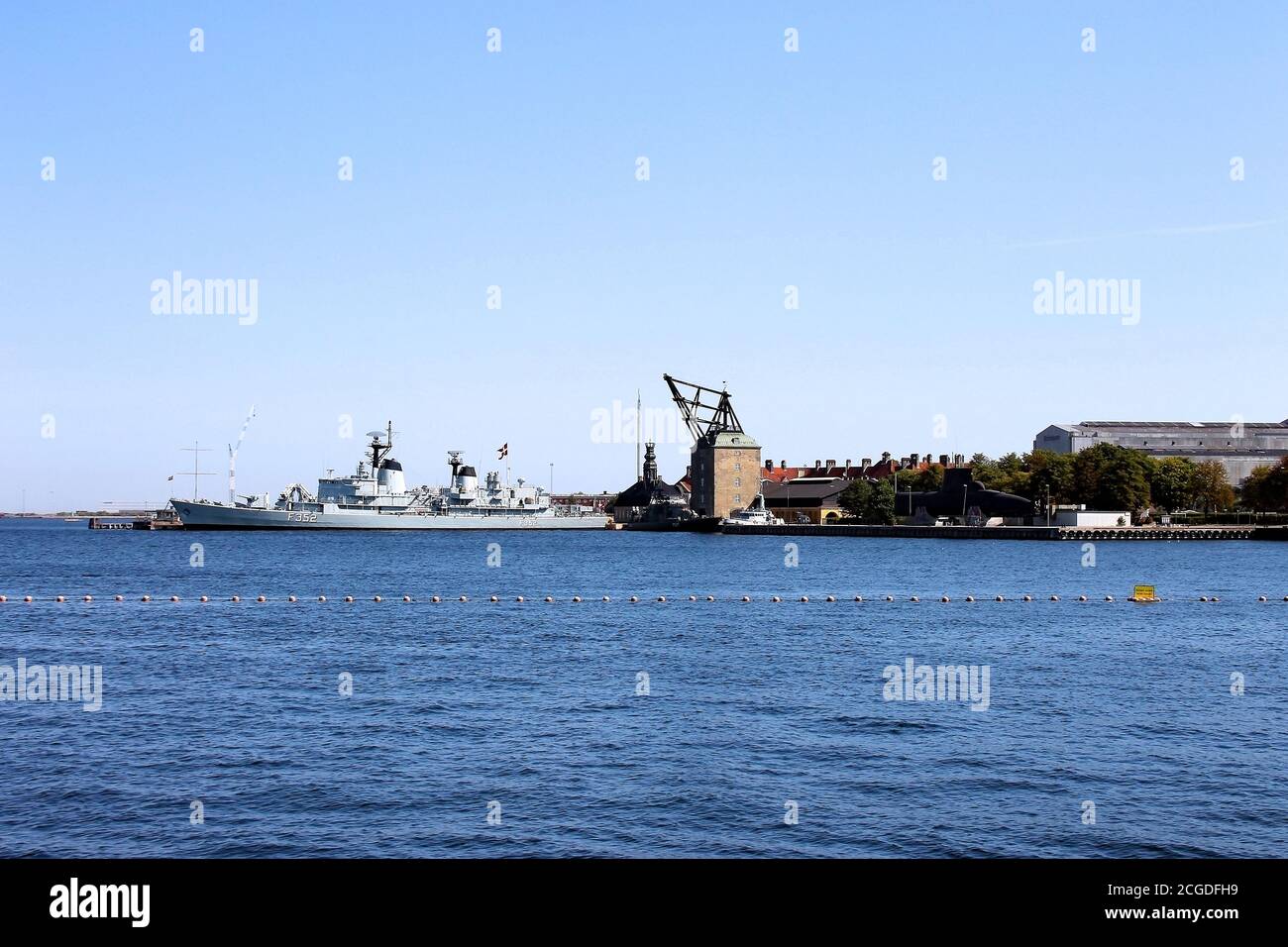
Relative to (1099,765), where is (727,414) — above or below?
above

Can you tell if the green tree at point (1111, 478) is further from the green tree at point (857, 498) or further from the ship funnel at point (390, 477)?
the ship funnel at point (390, 477)

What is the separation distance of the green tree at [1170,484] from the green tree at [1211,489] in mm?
1898

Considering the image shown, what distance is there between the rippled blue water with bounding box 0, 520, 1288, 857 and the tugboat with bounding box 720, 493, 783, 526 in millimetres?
122571

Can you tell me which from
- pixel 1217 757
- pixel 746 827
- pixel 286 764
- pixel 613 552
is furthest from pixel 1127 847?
pixel 613 552

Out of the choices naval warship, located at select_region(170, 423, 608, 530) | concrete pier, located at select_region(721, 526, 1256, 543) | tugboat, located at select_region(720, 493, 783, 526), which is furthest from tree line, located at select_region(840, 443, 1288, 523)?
naval warship, located at select_region(170, 423, 608, 530)

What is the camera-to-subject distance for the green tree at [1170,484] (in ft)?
536

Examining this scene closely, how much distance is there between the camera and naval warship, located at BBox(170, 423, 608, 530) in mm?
177500

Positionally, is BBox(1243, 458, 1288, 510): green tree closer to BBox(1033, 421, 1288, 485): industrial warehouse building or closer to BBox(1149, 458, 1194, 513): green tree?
BBox(1149, 458, 1194, 513): green tree

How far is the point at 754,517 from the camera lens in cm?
18688

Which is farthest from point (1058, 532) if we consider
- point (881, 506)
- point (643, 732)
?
point (643, 732)
